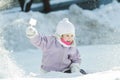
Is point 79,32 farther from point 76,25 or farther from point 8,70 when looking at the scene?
point 8,70

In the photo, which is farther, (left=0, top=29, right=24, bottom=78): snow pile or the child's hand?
the child's hand

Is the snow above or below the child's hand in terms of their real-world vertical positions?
below

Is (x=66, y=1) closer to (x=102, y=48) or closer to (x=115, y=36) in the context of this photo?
(x=115, y=36)

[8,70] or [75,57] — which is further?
[75,57]

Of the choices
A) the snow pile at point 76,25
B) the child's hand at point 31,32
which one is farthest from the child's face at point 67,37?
the snow pile at point 76,25

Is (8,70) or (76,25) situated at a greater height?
(8,70)

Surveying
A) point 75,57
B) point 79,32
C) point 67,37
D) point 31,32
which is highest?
point 31,32

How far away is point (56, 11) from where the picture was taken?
46.5 ft

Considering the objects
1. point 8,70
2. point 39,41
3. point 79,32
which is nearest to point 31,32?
point 39,41

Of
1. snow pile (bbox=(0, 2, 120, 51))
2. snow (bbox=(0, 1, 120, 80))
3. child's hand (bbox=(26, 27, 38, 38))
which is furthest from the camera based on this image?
snow pile (bbox=(0, 2, 120, 51))

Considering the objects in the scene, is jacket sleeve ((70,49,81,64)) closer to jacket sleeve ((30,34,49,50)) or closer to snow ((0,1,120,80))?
jacket sleeve ((30,34,49,50))

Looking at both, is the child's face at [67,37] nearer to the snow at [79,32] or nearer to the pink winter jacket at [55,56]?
the pink winter jacket at [55,56]

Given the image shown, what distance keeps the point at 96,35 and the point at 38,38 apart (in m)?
7.03

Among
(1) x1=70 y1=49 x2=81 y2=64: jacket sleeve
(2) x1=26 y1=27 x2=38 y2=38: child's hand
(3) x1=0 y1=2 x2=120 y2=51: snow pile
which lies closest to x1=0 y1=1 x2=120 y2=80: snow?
(3) x1=0 y1=2 x2=120 y2=51: snow pile
